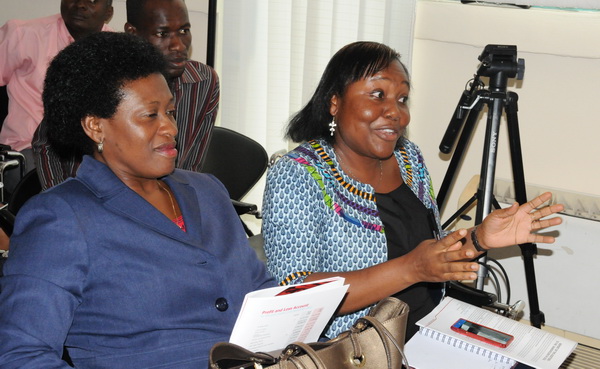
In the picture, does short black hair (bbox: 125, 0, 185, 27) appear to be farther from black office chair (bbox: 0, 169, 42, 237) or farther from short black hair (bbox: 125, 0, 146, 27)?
black office chair (bbox: 0, 169, 42, 237)

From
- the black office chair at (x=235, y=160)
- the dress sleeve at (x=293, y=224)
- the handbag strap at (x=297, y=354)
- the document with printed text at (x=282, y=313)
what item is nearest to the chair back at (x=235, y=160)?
the black office chair at (x=235, y=160)

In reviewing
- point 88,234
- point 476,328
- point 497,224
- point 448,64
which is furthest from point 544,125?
point 88,234

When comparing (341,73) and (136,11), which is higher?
(136,11)

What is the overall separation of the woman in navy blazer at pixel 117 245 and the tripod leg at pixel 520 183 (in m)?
1.60

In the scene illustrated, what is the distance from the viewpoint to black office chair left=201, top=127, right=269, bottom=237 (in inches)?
120

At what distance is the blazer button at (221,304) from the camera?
1610mm

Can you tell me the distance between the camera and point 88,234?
1465 mm

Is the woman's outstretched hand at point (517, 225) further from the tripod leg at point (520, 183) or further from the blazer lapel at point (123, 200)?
the tripod leg at point (520, 183)

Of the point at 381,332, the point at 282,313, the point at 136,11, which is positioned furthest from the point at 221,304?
the point at 136,11

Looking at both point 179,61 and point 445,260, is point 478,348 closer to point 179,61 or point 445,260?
point 445,260

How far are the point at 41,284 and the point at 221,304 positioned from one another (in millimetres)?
410

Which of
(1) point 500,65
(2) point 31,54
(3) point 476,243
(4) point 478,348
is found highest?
(1) point 500,65

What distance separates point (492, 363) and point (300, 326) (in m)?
0.45

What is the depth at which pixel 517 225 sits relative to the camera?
1.84 m
